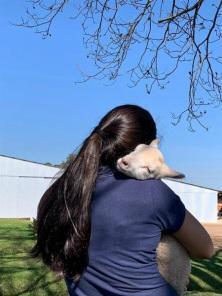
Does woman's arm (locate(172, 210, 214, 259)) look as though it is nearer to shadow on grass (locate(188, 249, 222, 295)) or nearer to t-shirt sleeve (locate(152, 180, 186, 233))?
t-shirt sleeve (locate(152, 180, 186, 233))

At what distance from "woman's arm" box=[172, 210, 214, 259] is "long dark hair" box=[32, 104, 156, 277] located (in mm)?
354

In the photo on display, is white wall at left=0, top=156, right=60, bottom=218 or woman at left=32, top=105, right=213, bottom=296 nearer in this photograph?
woman at left=32, top=105, right=213, bottom=296

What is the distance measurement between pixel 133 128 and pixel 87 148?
0.67ft

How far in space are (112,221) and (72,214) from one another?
6.8 inches

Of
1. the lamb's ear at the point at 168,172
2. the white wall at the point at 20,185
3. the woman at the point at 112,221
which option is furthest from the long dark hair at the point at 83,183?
the white wall at the point at 20,185

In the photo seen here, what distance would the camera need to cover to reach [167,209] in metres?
2.12

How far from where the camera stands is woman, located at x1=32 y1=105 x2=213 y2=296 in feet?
6.97

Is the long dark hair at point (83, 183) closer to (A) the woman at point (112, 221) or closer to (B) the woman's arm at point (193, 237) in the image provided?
(A) the woman at point (112, 221)

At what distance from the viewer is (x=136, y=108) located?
2289 millimetres

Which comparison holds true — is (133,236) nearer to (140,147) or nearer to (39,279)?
(140,147)

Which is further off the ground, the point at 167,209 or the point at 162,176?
the point at 162,176

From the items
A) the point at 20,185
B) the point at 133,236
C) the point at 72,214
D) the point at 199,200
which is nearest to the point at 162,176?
the point at 133,236

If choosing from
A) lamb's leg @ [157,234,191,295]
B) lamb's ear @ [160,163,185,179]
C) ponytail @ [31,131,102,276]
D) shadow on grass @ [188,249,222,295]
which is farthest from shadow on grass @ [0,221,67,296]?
lamb's ear @ [160,163,185,179]

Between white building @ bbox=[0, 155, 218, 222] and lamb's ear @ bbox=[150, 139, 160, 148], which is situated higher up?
lamb's ear @ bbox=[150, 139, 160, 148]
